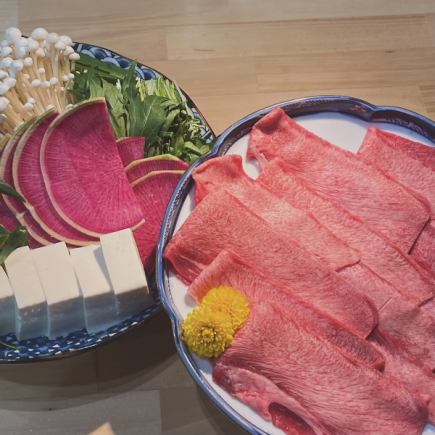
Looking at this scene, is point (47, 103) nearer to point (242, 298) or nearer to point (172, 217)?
point (172, 217)

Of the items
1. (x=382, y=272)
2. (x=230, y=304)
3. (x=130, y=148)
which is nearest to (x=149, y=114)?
(x=130, y=148)

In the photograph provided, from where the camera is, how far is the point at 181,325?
1361 mm

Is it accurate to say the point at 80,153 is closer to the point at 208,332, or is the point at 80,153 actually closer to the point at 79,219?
the point at 79,219

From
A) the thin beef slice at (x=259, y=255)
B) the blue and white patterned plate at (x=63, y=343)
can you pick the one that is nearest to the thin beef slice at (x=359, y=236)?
the thin beef slice at (x=259, y=255)

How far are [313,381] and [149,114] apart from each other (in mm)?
968

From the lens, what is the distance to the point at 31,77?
1805 mm

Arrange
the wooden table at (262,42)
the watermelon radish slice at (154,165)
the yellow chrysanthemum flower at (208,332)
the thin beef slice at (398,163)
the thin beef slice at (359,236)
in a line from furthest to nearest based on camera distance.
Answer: the wooden table at (262,42)
the watermelon radish slice at (154,165)
the thin beef slice at (398,163)
the thin beef slice at (359,236)
the yellow chrysanthemum flower at (208,332)

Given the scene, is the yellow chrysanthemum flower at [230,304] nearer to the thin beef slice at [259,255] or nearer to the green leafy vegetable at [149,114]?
the thin beef slice at [259,255]

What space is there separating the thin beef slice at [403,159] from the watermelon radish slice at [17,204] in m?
0.97

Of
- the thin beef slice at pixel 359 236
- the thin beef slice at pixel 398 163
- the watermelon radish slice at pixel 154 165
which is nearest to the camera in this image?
the thin beef slice at pixel 359 236

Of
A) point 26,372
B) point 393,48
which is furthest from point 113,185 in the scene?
point 393,48

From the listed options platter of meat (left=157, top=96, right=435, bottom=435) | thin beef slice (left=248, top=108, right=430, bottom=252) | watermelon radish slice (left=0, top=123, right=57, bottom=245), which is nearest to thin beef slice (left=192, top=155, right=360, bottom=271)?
platter of meat (left=157, top=96, right=435, bottom=435)

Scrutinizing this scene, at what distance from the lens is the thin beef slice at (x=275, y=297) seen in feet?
4.42

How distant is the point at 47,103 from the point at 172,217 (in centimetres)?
63
